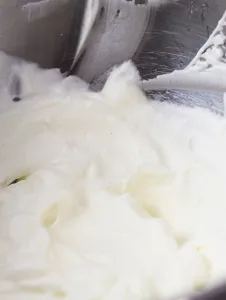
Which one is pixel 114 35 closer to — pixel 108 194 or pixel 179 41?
pixel 179 41

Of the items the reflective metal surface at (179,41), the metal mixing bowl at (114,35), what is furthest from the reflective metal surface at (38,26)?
the reflective metal surface at (179,41)

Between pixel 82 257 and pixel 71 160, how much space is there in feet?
0.67

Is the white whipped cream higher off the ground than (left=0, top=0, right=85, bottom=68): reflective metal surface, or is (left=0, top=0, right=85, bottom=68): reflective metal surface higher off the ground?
(left=0, top=0, right=85, bottom=68): reflective metal surface

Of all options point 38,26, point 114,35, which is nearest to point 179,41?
point 114,35

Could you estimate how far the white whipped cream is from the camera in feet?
2.59

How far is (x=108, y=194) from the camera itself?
887mm

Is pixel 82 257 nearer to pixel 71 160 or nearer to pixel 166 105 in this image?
pixel 71 160

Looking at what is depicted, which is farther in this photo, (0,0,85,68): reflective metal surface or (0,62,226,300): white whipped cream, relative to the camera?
(0,0,85,68): reflective metal surface

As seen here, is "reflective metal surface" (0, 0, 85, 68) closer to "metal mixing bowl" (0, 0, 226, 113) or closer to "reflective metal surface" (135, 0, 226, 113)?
"metal mixing bowl" (0, 0, 226, 113)

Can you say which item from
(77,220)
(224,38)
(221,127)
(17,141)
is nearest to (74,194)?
(77,220)

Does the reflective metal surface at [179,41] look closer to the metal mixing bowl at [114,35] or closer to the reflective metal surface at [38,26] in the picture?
the metal mixing bowl at [114,35]

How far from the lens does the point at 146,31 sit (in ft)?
3.25

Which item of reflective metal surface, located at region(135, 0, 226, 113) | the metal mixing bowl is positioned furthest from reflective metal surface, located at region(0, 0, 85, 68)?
reflective metal surface, located at region(135, 0, 226, 113)

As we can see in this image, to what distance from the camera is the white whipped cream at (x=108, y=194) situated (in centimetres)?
79
